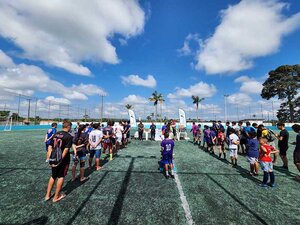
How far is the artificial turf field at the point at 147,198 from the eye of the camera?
3.22 metres

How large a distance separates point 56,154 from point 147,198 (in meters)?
2.49

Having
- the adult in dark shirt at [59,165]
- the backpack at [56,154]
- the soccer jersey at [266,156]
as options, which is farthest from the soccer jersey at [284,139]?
the backpack at [56,154]

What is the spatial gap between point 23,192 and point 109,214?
271 cm

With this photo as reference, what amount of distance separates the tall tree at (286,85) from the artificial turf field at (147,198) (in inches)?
2168

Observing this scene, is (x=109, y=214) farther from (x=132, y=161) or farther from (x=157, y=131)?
(x=157, y=131)

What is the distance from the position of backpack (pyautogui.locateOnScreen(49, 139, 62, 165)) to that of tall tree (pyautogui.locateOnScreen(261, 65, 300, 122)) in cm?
6112

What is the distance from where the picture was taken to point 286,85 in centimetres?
4662

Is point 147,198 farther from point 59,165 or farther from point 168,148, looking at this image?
point 59,165

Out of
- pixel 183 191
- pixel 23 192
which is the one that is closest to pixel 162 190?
pixel 183 191

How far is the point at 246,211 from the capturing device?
138 inches

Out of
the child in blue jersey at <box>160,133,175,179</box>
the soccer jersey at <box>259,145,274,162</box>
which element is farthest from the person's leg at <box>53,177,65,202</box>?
the soccer jersey at <box>259,145,274,162</box>

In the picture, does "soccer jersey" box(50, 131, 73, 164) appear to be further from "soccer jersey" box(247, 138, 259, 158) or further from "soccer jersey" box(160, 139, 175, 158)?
"soccer jersey" box(247, 138, 259, 158)

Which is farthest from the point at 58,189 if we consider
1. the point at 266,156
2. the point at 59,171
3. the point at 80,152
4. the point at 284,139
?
the point at 284,139

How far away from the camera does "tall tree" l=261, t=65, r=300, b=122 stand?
46.3m
